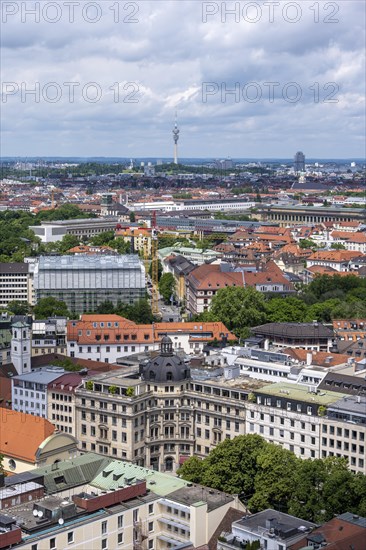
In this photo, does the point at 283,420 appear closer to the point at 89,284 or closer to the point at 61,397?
the point at 61,397

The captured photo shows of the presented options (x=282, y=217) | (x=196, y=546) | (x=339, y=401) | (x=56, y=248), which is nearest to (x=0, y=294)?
(x=56, y=248)

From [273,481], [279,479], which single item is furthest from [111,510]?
[279,479]

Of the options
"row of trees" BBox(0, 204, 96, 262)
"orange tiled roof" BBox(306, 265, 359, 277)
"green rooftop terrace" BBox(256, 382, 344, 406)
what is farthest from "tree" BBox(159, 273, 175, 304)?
"green rooftop terrace" BBox(256, 382, 344, 406)

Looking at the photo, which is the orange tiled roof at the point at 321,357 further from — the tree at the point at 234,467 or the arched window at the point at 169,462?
the tree at the point at 234,467

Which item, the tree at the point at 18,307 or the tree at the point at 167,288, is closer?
the tree at the point at 18,307

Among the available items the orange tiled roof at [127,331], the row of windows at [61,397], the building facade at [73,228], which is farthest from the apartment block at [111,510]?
the building facade at [73,228]

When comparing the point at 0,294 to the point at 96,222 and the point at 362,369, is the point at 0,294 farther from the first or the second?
the point at 96,222
